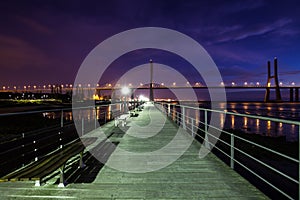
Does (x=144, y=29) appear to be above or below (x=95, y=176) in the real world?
above

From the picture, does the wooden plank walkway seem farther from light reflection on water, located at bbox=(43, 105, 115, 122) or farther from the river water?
light reflection on water, located at bbox=(43, 105, 115, 122)

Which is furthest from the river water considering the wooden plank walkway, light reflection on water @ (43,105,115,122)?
the wooden plank walkway

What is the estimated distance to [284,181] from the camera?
10047 mm

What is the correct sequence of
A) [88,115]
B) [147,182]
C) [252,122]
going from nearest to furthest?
1. [147,182]
2. [252,122]
3. [88,115]

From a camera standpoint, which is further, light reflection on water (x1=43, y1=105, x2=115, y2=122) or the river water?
the river water

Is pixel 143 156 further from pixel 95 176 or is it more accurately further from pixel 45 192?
pixel 45 192

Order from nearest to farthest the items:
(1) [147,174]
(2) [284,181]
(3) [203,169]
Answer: (1) [147,174], (3) [203,169], (2) [284,181]

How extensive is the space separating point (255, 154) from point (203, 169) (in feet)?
37.9

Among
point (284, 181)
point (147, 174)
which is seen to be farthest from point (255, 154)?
point (147, 174)

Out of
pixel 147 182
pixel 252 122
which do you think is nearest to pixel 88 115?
pixel 252 122

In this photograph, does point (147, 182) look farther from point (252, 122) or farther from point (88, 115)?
point (88, 115)

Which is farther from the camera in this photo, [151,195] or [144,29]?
[144,29]

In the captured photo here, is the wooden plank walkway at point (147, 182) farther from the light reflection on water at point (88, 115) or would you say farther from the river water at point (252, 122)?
the light reflection on water at point (88, 115)

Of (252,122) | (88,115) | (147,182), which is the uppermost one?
(147,182)
